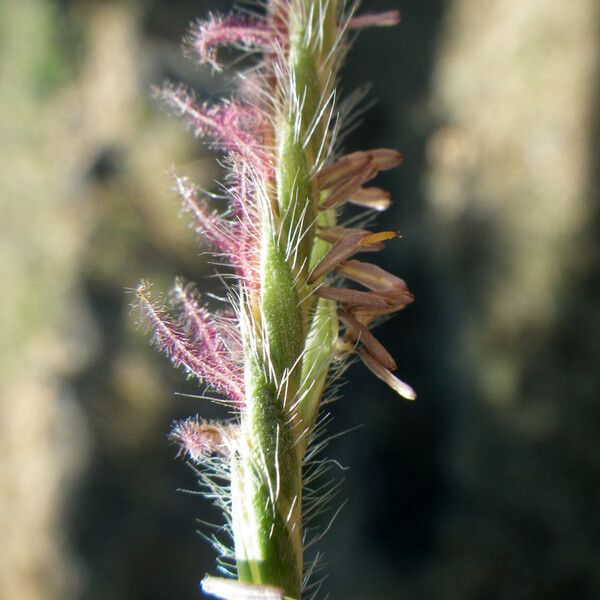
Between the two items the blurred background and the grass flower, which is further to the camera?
the blurred background

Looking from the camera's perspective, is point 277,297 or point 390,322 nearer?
point 277,297

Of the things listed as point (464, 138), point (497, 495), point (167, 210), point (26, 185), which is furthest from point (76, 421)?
point (464, 138)

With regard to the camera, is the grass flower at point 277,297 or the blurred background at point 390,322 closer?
the grass flower at point 277,297

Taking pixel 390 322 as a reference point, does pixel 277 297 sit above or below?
above

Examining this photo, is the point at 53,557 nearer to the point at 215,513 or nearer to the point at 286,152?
the point at 215,513
